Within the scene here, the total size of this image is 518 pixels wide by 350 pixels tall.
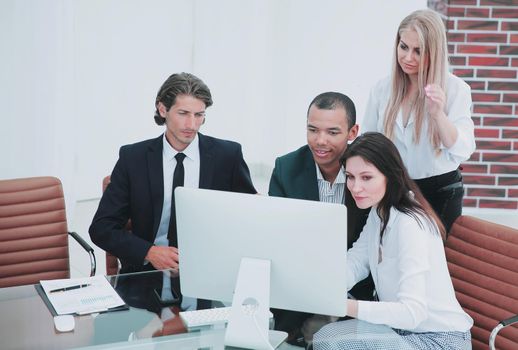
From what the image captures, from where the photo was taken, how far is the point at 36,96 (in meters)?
4.60

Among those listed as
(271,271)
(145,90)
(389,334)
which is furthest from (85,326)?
(145,90)

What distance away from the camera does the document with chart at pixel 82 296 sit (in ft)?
7.02

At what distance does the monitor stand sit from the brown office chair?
1.11 m

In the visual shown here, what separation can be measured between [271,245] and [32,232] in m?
1.39

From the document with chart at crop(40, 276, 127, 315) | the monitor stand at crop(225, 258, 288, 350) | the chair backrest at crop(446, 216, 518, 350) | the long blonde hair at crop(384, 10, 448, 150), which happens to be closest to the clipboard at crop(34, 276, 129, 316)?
the document with chart at crop(40, 276, 127, 315)

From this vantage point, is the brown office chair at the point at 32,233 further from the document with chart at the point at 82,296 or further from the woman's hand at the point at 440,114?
the woman's hand at the point at 440,114

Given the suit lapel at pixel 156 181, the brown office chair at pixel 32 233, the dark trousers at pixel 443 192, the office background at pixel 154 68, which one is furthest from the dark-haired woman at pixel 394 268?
the office background at pixel 154 68

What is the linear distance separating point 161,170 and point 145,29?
323cm

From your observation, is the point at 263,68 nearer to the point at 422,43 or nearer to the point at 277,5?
the point at 277,5

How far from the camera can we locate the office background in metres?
4.59

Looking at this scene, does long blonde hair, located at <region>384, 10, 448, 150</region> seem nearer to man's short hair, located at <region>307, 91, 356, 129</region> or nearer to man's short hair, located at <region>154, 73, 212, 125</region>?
man's short hair, located at <region>307, 91, 356, 129</region>

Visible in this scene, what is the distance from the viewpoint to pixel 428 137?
119 inches

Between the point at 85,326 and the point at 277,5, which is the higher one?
the point at 277,5

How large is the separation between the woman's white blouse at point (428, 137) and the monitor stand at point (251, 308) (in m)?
1.34
